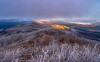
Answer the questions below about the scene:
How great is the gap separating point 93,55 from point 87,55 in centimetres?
20

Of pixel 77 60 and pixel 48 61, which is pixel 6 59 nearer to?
pixel 48 61

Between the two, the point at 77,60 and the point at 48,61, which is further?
the point at 77,60

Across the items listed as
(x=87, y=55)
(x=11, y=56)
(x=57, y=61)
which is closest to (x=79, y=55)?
(x=87, y=55)

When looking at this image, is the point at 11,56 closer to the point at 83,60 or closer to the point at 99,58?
the point at 83,60

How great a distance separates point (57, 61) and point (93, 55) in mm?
1202

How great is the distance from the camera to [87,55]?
6801mm

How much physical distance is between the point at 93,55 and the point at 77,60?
0.68 metres

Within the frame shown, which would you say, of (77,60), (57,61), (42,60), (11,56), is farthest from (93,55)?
(11,56)

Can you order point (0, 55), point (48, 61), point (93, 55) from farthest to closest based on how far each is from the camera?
point (0, 55), point (93, 55), point (48, 61)

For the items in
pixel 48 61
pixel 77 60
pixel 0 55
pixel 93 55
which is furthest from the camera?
pixel 0 55

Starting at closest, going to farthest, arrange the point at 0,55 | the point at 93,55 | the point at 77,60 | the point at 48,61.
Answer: the point at 48,61
the point at 77,60
the point at 93,55
the point at 0,55

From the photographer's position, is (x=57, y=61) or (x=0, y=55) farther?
(x=0, y=55)

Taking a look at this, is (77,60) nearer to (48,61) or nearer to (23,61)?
(48,61)

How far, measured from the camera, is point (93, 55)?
6.89 metres
